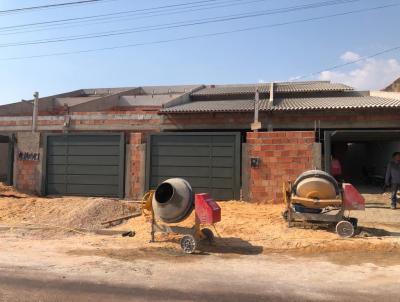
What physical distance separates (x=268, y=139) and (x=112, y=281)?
8.00m

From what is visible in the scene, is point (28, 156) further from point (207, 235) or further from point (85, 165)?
point (207, 235)

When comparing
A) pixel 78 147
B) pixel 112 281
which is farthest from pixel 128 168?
pixel 112 281

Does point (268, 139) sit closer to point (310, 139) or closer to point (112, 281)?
point (310, 139)

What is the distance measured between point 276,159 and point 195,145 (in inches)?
107

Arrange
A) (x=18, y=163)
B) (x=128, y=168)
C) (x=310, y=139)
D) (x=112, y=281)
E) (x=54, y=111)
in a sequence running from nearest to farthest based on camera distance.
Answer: (x=112, y=281), (x=310, y=139), (x=128, y=168), (x=18, y=163), (x=54, y=111)

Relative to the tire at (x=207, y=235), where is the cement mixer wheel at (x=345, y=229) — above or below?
above

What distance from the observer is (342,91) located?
20.3 m

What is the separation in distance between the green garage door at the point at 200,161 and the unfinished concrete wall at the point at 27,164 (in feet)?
14.3

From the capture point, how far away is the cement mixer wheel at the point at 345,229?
8.72 meters

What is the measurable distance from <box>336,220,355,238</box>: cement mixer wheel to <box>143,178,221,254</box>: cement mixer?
101 inches

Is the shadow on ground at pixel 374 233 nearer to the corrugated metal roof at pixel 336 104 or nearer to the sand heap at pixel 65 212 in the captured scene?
the sand heap at pixel 65 212

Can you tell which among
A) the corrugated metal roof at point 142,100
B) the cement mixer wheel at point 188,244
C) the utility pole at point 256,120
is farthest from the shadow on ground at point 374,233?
the corrugated metal roof at point 142,100

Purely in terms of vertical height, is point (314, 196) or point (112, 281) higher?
point (314, 196)

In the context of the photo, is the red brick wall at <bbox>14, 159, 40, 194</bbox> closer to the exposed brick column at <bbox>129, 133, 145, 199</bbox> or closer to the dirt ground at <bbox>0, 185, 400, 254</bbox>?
the dirt ground at <bbox>0, 185, 400, 254</bbox>
